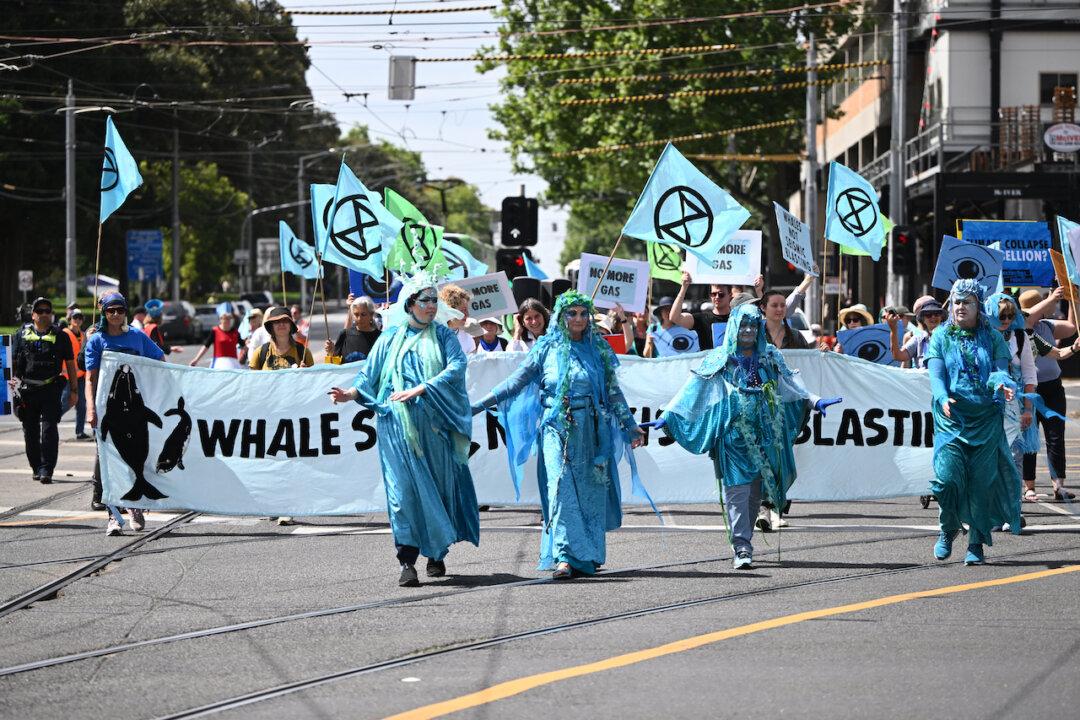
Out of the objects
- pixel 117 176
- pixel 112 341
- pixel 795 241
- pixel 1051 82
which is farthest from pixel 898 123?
pixel 112 341

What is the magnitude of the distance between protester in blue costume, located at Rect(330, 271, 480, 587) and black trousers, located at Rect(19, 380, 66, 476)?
637 centimetres

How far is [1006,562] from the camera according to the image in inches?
383

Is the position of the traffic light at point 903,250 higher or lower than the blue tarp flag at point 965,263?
higher

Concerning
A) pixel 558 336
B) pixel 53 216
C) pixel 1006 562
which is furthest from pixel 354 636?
pixel 53 216

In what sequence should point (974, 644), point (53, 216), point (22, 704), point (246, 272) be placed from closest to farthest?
point (22, 704) < point (974, 644) < point (53, 216) < point (246, 272)

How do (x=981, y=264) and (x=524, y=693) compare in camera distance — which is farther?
(x=981, y=264)

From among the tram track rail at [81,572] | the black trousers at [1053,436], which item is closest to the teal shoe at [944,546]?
the black trousers at [1053,436]

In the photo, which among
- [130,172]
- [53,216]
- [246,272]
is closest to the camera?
[130,172]

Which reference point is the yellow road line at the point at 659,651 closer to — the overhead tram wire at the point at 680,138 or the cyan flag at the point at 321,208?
the cyan flag at the point at 321,208

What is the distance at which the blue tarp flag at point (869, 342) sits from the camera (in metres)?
14.9

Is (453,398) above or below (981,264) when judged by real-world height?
below

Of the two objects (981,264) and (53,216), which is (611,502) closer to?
(981,264)

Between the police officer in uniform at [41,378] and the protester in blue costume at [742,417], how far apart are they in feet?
23.9

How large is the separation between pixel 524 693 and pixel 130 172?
8.90 meters
